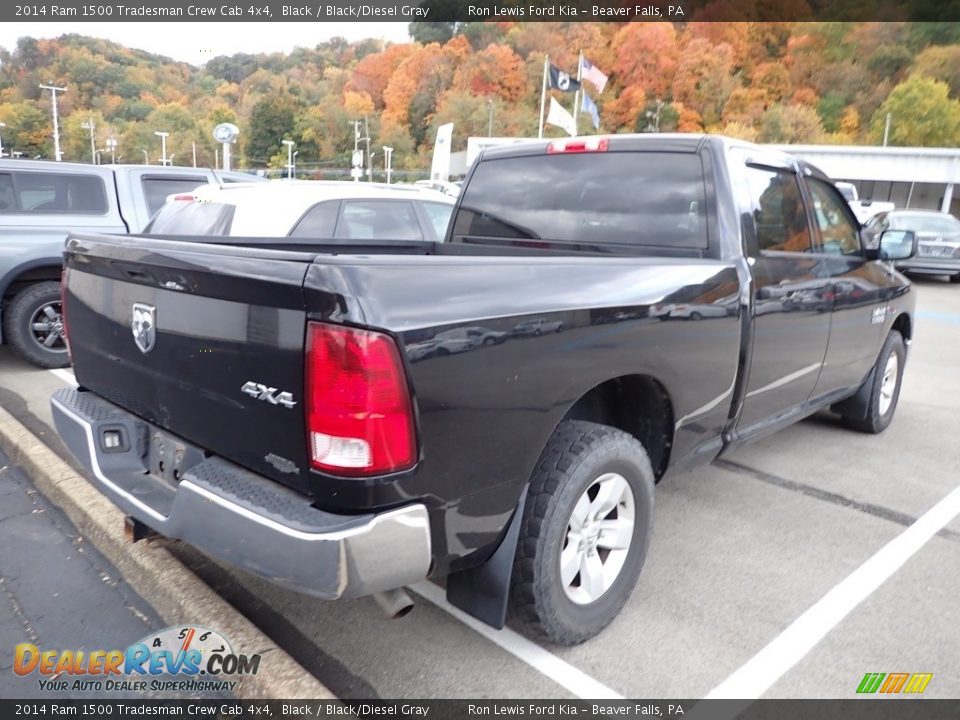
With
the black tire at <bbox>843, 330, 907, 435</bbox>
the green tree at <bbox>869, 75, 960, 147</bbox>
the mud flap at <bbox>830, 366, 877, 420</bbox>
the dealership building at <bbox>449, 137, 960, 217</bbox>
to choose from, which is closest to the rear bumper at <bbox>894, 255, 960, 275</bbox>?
the black tire at <bbox>843, 330, 907, 435</bbox>

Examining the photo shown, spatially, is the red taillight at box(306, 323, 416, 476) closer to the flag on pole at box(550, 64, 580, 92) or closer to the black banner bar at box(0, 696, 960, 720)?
the black banner bar at box(0, 696, 960, 720)

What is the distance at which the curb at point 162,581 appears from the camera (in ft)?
7.15

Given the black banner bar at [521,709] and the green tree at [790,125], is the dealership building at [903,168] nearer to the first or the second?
the black banner bar at [521,709]

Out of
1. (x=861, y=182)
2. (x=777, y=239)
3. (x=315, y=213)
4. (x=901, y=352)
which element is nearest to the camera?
(x=777, y=239)

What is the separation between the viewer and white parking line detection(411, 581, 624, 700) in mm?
2322

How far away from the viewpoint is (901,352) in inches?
207

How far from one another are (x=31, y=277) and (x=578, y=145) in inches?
207

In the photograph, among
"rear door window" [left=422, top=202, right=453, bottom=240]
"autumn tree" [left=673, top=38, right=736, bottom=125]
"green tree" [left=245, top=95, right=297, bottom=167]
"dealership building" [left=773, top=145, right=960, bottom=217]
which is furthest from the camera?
"green tree" [left=245, top=95, right=297, bottom=167]

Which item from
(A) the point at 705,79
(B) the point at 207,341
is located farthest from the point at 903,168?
(A) the point at 705,79

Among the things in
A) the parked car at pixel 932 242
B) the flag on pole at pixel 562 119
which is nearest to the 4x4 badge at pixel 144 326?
the parked car at pixel 932 242

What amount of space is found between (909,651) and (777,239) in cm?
190

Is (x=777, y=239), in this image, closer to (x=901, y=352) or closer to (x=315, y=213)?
(x=901, y=352)

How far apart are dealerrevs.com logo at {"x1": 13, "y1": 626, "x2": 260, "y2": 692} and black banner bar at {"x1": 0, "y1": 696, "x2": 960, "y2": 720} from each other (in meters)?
0.07

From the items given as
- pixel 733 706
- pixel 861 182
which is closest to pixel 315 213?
pixel 733 706
